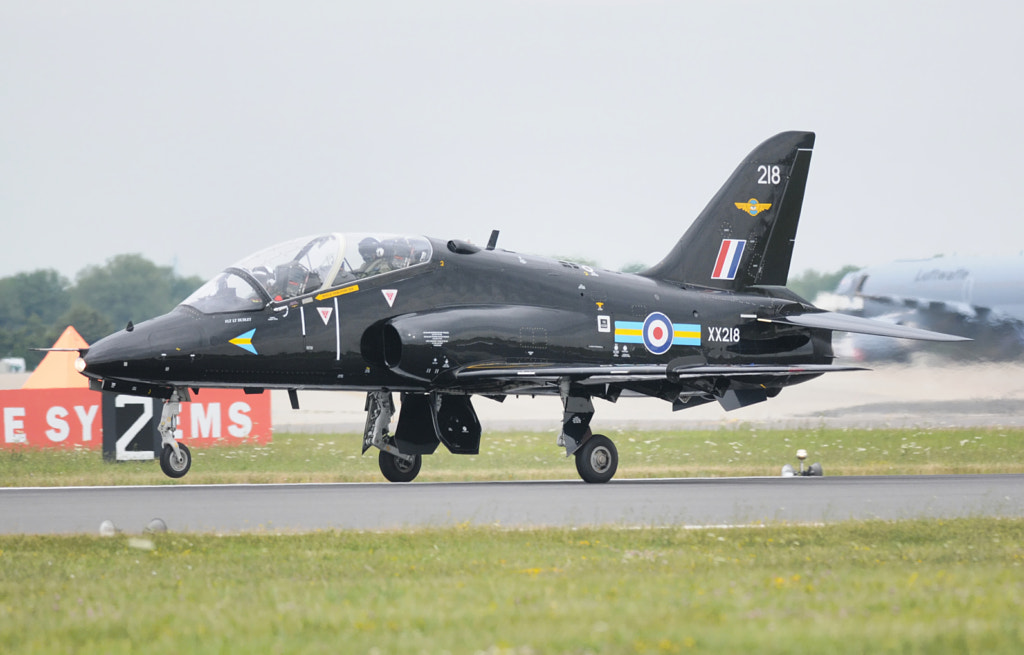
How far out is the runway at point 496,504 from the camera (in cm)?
1227

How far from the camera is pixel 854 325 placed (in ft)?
67.7

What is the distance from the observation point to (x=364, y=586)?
320 inches

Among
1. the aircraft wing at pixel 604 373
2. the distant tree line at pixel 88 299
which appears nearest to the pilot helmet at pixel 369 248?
the aircraft wing at pixel 604 373

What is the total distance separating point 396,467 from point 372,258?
11.0 feet

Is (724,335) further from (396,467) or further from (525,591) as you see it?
(525,591)

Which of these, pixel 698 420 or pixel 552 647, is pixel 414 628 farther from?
pixel 698 420

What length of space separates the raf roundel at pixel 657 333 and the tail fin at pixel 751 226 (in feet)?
5.35

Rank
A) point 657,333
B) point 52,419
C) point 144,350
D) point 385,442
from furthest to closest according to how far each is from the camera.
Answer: point 52,419, point 657,333, point 385,442, point 144,350

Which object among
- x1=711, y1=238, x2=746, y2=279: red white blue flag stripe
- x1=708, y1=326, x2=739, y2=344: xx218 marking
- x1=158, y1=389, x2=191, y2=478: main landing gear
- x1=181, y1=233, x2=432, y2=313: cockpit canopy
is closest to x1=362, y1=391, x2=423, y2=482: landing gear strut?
x1=181, y1=233, x2=432, y2=313: cockpit canopy

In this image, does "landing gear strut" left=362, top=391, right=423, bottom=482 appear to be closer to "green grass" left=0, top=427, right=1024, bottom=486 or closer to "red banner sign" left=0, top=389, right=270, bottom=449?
"green grass" left=0, top=427, right=1024, bottom=486

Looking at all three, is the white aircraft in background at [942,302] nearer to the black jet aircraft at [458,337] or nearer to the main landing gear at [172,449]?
the black jet aircraft at [458,337]

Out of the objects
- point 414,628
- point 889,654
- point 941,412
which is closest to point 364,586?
point 414,628

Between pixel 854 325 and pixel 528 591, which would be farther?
pixel 854 325

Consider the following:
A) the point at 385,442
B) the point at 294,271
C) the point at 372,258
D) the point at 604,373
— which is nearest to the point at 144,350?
the point at 294,271
